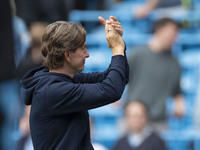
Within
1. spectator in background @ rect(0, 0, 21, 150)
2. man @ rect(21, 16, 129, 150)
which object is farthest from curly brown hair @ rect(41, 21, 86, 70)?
spectator in background @ rect(0, 0, 21, 150)

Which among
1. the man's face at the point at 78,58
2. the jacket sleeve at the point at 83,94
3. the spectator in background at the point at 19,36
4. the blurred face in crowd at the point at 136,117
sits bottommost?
the blurred face in crowd at the point at 136,117

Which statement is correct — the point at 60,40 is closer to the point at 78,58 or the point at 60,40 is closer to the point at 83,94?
the point at 78,58

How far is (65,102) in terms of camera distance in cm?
159

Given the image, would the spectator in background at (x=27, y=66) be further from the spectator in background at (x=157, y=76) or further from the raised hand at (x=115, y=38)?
the raised hand at (x=115, y=38)

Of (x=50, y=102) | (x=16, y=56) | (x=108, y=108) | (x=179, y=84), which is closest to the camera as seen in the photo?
(x=50, y=102)

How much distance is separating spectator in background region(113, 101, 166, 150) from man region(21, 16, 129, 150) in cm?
277

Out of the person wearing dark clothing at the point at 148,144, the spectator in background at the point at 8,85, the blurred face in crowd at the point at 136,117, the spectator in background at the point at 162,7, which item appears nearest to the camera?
the spectator in background at the point at 8,85

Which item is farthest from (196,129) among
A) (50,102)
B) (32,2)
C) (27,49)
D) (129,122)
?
(50,102)

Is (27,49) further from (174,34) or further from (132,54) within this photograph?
(174,34)

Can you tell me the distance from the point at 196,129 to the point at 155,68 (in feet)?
3.12

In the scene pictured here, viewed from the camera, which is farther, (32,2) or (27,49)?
(32,2)

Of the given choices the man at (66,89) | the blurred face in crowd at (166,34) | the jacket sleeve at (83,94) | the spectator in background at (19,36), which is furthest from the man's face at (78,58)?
the blurred face in crowd at (166,34)

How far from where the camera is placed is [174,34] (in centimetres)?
489

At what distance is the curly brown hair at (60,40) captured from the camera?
63.9 inches
